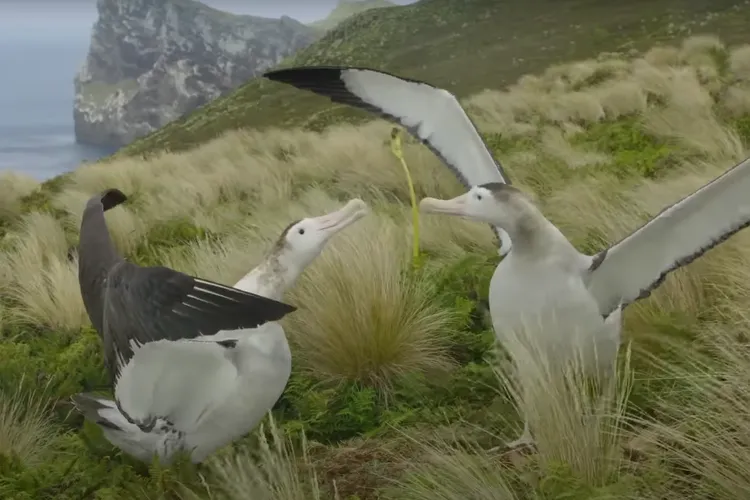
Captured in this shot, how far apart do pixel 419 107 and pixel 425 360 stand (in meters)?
1.11

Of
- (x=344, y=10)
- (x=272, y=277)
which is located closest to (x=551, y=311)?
(x=272, y=277)

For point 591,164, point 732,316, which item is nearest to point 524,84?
point 591,164

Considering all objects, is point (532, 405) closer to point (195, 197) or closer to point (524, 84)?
point (195, 197)

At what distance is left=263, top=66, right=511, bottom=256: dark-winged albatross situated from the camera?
316cm

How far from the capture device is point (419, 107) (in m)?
3.29

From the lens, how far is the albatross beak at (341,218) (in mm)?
2482

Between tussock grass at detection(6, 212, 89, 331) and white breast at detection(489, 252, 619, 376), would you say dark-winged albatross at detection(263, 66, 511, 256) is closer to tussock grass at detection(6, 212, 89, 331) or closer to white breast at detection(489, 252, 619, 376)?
white breast at detection(489, 252, 619, 376)

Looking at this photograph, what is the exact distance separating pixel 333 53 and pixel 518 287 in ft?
83.9

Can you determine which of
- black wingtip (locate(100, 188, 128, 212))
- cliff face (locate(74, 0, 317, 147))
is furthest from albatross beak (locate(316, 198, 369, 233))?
cliff face (locate(74, 0, 317, 147))

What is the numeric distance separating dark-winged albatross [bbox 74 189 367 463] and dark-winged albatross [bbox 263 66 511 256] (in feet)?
3.32

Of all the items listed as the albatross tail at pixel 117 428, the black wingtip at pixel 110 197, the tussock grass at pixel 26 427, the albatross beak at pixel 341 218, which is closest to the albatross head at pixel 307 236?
the albatross beak at pixel 341 218

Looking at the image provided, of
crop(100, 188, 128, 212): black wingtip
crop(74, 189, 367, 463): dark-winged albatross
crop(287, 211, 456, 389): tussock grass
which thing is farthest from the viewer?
crop(287, 211, 456, 389): tussock grass

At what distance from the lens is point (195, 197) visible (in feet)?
25.6

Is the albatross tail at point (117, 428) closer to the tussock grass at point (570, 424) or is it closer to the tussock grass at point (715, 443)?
the tussock grass at point (570, 424)
